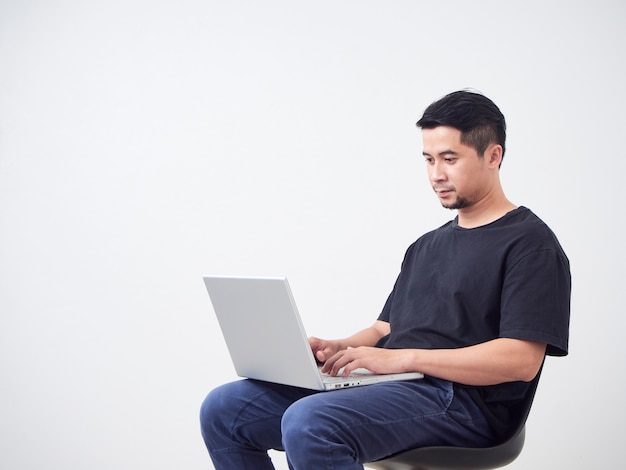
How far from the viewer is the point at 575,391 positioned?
11.0 ft

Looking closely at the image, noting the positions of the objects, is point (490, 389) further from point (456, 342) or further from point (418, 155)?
point (418, 155)

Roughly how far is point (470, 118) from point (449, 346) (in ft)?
1.79

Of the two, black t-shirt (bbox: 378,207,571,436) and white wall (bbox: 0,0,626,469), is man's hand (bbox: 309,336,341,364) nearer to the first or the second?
black t-shirt (bbox: 378,207,571,436)

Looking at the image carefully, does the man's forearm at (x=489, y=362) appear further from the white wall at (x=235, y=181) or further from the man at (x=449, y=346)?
the white wall at (x=235, y=181)

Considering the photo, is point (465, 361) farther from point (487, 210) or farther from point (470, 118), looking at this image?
point (470, 118)

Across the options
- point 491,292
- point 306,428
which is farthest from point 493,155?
point 306,428

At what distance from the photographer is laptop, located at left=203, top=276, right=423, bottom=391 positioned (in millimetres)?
1713

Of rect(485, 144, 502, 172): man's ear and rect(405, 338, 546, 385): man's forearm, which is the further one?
rect(485, 144, 502, 172): man's ear

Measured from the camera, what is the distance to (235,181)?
140 inches

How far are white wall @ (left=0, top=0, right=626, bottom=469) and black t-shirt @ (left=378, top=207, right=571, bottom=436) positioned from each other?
1381 millimetres

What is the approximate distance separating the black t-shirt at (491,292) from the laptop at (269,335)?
0.16 m

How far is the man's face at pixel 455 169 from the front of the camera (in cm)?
193

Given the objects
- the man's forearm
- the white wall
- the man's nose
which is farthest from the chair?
the white wall

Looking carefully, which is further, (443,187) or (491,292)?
(443,187)
